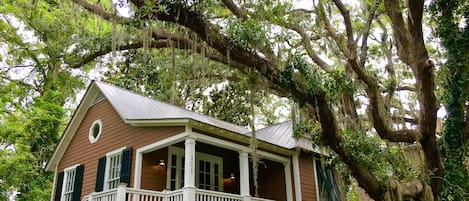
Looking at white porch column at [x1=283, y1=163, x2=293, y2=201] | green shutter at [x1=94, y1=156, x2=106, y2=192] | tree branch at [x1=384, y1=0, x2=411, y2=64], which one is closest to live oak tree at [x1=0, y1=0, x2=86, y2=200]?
green shutter at [x1=94, y1=156, x2=106, y2=192]

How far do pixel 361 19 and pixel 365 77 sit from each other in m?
3.40

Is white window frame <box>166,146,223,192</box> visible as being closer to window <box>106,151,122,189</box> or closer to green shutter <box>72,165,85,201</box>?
window <box>106,151,122,189</box>

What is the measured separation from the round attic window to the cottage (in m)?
0.03

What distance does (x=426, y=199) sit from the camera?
757cm

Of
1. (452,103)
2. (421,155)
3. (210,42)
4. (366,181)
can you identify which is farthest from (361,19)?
(210,42)

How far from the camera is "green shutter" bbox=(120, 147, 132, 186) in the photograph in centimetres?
972

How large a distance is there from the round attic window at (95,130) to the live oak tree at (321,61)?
11.6 ft

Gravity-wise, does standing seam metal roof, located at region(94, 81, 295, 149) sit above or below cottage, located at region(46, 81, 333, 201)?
above

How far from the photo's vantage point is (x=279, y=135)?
40.9 feet

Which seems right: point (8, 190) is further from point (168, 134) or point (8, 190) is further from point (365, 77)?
point (365, 77)

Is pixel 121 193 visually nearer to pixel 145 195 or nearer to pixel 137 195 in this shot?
pixel 137 195

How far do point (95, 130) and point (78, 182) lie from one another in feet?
5.02

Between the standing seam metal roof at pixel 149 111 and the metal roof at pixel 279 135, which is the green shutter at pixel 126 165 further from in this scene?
the metal roof at pixel 279 135

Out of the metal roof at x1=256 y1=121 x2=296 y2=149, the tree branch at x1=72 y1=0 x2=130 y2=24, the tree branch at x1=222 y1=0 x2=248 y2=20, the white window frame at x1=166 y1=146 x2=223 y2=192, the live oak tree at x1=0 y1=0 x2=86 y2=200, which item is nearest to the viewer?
the tree branch at x1=72 y1=0 x2=130 y2=24
